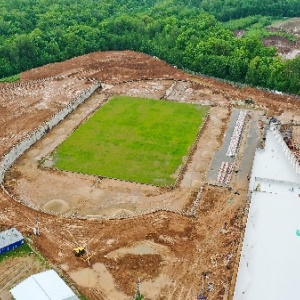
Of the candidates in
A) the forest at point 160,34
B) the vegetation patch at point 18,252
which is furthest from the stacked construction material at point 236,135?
the vegetation patch at point 18,252

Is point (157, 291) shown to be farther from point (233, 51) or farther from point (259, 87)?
point (233, 51)

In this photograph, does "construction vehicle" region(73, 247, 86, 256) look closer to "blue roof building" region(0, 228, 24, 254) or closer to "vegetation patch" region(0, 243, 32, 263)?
"vegetation patch" region(0, 243, 32, 263)

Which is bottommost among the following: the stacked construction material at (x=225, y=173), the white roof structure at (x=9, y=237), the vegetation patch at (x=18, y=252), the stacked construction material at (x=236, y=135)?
the vegetation patch at (x=18, y=252)

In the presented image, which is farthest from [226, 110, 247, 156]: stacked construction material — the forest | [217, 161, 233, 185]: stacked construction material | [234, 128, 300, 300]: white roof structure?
the forest

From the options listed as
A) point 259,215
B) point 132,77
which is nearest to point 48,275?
point 259,215

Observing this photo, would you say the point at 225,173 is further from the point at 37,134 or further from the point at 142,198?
the point at 37,134

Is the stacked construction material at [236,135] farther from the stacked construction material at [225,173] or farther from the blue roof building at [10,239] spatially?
the blue roof building at [10,239]
